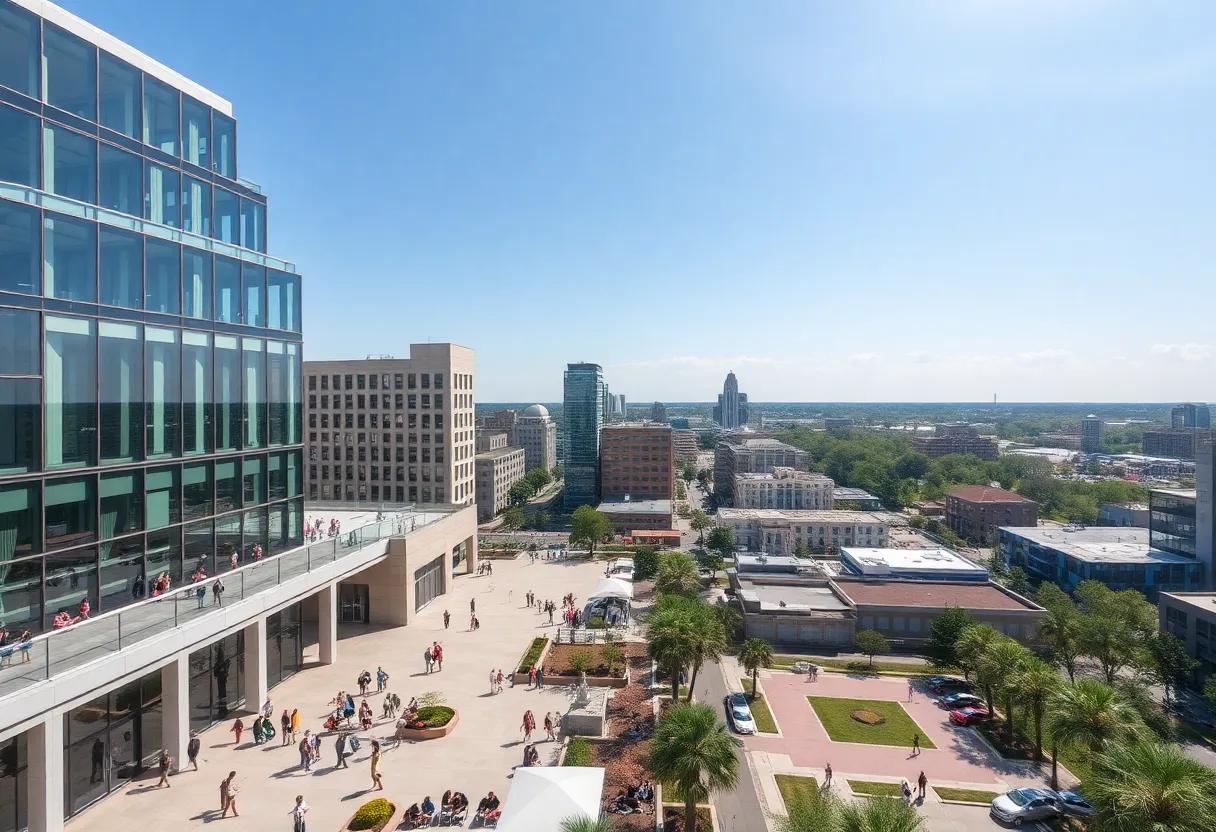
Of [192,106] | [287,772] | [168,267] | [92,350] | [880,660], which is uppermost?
[192,106]

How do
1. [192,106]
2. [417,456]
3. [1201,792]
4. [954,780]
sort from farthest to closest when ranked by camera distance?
1. [417,456]
2. [192,106]
3. [954,780]
4. [1201,792]

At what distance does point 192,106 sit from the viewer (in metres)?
32.1

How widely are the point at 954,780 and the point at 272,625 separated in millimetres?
34342

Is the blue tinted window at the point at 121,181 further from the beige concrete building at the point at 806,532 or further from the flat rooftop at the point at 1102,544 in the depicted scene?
the flat rooftop at the point at 1102,544

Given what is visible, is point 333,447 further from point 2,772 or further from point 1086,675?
point 1086,675

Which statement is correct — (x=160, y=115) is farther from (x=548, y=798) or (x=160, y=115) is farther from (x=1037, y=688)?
(x=1037, y=688)

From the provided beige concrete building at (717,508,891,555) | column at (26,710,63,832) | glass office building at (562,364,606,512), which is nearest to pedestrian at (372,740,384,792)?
column at (26,710,63,832)

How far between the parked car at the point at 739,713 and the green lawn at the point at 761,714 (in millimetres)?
464

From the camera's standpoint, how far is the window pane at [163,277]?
27.5 meters

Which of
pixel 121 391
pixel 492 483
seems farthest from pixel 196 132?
pixel 492 483

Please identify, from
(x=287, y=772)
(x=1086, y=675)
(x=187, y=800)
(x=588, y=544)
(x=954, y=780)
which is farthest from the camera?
(x=588, y=544)

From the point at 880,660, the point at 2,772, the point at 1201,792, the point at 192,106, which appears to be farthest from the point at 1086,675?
the point at 192,106

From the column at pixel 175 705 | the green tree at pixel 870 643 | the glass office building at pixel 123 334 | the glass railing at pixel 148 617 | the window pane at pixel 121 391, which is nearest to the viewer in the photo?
the glass railing at pixel 148 617

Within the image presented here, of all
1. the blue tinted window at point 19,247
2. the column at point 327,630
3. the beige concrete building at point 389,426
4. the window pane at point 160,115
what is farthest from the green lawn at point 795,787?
the beige concrete building at point 389,426
